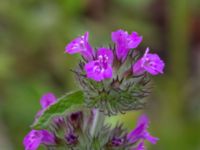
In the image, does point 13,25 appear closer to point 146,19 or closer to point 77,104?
point 146,19

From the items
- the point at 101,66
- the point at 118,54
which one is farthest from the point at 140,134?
the point at 101,66

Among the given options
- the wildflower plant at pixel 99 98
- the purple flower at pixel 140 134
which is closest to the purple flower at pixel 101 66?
the wildflower plant at pixel 99 98

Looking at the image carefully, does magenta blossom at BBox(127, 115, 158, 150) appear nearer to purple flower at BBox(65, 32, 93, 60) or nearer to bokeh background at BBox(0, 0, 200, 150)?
purple flower at BBox(65, 32, 93, 60)

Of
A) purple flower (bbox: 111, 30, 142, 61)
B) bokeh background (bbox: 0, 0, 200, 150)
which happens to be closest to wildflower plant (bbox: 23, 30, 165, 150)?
purple flower (bbox: 111, 30, 142, 61)

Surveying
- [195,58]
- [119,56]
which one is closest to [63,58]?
[195,58]

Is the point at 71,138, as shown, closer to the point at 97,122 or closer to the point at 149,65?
the point at 97,122

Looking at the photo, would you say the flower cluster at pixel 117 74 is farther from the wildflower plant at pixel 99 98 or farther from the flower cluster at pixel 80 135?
the flower cluster at pixel 80 135

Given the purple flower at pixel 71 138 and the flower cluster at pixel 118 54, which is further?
the purple flower at pixel 71 138
